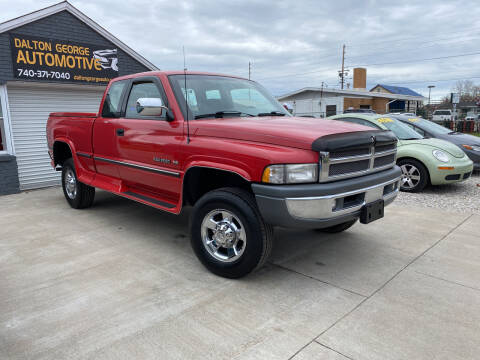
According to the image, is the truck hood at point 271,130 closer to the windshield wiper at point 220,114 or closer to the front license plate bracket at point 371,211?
the windshield wiper at point 220,114

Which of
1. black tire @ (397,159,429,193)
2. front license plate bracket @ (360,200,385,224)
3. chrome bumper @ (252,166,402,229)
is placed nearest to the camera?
chrome bumper @ (252,166,402,229)

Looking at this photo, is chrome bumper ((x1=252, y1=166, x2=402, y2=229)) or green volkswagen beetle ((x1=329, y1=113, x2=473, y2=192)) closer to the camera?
chrome bumper ((x1=252, y1=166, x2=402, y2=229))

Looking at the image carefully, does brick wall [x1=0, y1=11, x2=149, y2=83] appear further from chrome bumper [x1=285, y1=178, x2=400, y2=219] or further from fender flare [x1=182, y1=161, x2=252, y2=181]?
chrome bumper [x1=285, y1=178, x2=400, y2=219]

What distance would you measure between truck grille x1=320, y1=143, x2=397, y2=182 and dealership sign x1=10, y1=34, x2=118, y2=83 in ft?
24.8

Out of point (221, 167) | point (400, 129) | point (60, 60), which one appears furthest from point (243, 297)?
point (60, 60)

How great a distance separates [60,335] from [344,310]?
2.14m

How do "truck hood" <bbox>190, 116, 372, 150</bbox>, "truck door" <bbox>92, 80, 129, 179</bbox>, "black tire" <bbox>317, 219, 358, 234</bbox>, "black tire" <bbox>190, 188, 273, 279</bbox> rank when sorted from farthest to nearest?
"truck door" <bbox>92, 80, 129, 179</bbox>
"black tire" <bbox>317, 219, 358, 234</bbox>
"black tire" <bbox>190, 188, 273, 279</bbox>
"truck hood" <bbox>190, 116, 372, 150</bbox>

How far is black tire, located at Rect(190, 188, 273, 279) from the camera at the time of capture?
3.15 m

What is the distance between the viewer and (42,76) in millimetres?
8195

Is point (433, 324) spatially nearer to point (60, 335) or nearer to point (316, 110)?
point (60, 335)

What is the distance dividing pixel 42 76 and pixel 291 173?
7486 mm

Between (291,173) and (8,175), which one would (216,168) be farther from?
(8,175)

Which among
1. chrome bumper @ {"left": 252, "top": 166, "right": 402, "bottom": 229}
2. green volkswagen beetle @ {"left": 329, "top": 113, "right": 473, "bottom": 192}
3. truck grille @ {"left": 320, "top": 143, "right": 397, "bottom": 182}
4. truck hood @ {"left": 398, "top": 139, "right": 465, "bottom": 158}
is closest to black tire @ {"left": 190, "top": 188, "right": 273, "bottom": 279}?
chrome bumper @ {"left": 252, "top": 166, "right": 402, "bottom": 229}

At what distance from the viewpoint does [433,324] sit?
108 inches
